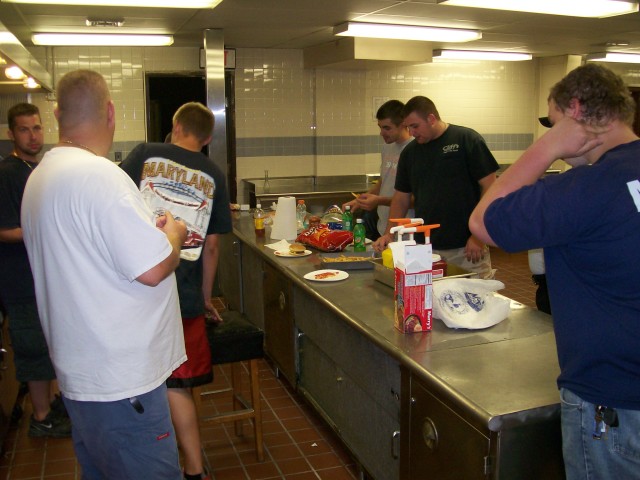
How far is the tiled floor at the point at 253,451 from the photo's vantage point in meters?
3.26

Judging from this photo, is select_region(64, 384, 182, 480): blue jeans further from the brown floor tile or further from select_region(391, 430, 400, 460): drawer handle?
the brown floor tile

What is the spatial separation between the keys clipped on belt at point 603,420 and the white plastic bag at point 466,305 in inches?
35.6

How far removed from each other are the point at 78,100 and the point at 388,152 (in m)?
3.49

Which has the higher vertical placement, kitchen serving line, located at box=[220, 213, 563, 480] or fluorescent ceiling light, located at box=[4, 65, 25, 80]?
fluorescent ceiling light, located at box=[4, 65, 25, 80]

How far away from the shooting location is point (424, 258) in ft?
7.80

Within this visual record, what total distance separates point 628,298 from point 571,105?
20.3 inches

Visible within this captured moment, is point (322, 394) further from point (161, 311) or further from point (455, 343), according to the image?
point (161, 311)

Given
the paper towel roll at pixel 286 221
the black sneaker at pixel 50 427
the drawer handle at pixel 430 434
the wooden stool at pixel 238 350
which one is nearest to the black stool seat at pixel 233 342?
the wooden stool at pixel 238 350

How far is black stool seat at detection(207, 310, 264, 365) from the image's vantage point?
3.26 metres

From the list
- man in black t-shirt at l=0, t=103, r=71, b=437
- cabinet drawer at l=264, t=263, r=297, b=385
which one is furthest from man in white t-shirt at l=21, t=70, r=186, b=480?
cabinet drawer at l=264, t=263, r=297, b=385

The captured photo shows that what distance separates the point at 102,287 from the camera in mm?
1872

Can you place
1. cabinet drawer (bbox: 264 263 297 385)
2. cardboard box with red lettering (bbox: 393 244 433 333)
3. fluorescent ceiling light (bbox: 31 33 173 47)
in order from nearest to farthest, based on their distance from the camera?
cardboard box with red lettering (bbox: 393 244 433 333), cabinet drawer (bbox: 264 263 297 385), fluorescent ceiling light (bbox: 31 33 173 47)

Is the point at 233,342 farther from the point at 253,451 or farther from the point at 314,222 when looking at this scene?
the point at 314,222

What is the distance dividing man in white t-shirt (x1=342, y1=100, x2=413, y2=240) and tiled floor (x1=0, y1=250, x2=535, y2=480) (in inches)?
63.3
